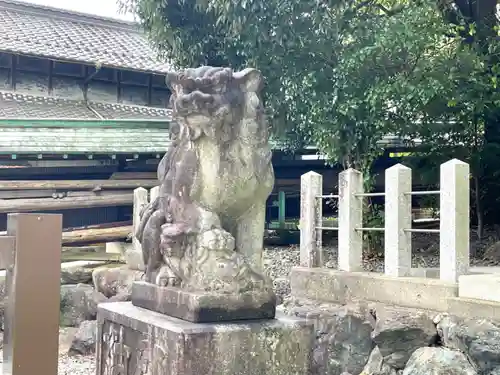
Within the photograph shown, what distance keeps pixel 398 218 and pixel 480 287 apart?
1250 millimetres

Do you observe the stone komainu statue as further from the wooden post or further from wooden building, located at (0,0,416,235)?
the wooden post

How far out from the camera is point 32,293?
2.98m

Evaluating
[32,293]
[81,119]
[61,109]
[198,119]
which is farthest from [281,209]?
[32,293]

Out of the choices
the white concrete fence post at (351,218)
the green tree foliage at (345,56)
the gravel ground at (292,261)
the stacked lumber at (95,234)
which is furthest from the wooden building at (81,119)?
the white concrete fence post at (351,218)

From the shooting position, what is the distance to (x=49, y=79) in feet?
50.3

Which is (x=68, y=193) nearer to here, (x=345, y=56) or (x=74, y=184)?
(x=74, y=184)

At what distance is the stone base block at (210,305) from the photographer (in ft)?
11.7

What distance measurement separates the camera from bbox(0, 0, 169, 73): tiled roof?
15.0 meters

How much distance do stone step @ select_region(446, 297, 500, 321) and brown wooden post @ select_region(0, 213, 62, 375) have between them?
3.98m

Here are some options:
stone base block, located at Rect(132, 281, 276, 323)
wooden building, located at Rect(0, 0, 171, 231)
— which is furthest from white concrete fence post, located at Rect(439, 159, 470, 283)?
wooden building, located at Rect(0, 0, 171, 231)

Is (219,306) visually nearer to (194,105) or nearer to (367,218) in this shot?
(194,105)

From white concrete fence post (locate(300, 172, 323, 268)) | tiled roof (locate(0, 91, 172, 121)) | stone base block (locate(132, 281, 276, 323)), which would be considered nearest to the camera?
stone base block (locate(132, 281, 276, 323))

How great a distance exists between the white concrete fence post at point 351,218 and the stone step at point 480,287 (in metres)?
1.70

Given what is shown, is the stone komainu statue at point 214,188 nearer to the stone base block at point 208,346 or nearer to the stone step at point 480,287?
the stone base block at point 208,346
